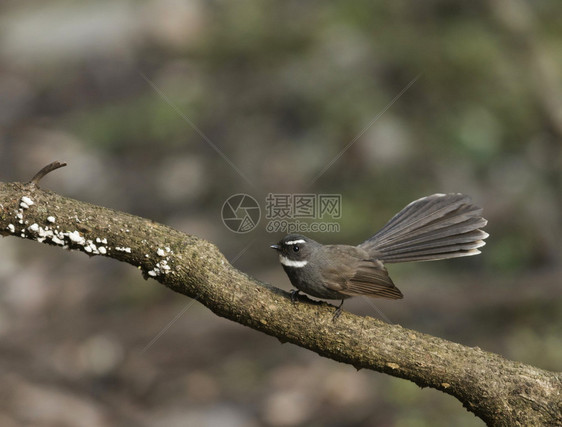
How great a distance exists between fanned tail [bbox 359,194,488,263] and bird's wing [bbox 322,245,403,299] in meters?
0.18

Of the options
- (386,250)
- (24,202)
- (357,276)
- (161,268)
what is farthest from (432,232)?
(24,202)

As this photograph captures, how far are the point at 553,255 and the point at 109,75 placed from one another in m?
8.24

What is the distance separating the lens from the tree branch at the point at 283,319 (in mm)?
2711

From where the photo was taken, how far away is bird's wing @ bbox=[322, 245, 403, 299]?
3607 mm

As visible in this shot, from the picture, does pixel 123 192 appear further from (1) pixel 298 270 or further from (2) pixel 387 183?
(1) pixel 298 270

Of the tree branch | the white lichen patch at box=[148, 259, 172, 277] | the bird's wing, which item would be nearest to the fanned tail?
the bird's wing

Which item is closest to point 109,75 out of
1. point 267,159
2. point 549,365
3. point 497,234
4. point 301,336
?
point 267,159

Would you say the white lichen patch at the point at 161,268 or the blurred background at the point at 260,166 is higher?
the white lichen patch at the point at 161,268

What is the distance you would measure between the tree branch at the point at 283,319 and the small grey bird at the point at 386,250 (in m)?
0.68

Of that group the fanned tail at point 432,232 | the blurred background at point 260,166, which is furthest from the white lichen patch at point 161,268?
the blurred background at point 260,166

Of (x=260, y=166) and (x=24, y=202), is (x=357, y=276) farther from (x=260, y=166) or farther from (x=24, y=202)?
(x=260, y=166)

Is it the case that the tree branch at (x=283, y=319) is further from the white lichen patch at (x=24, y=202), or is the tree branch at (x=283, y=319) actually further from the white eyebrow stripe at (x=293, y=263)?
the white eyebrow stripe at (x=293, y=263)

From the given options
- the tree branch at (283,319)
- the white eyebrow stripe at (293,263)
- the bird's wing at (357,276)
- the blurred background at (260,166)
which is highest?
the tree branch at (283,319)

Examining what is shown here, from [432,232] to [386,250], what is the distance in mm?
303
